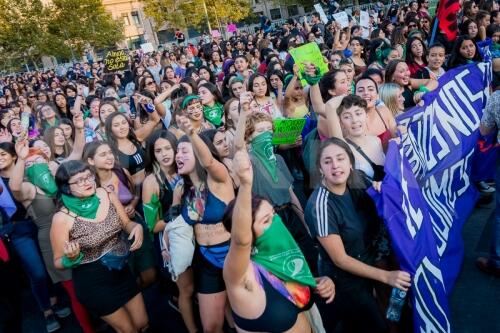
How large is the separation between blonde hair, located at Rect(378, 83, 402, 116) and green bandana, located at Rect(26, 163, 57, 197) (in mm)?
3302

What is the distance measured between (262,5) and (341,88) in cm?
5412

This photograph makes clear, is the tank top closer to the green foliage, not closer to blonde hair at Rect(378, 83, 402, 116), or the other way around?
blonde hair at Rect(378, 83, 402, 116)

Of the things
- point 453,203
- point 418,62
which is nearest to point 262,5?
point 418,62

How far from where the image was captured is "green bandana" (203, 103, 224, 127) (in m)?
5.51

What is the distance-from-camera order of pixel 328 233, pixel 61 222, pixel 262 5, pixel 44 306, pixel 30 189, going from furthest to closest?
pixel 262 5 → pixel 44 306 → pixel 30 189 → pixel 61 222 → pixel 328 233

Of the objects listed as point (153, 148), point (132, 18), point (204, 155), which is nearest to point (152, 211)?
point (153, 148)

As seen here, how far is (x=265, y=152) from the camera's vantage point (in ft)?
11.8

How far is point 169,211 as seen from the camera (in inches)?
128

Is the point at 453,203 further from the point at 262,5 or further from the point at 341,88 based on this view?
the point at 262,5

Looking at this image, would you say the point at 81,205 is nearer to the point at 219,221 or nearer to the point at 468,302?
the point at 219,221

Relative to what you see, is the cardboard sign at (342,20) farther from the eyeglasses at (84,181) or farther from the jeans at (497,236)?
the eyeglasses at (84,181)

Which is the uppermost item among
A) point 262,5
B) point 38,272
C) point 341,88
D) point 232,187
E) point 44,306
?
point 262,5

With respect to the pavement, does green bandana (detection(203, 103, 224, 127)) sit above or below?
above

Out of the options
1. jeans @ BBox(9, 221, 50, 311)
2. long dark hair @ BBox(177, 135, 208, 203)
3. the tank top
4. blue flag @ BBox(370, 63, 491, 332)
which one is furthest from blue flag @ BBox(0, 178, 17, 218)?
blue flag @ BBox(370, 63, 491, 332)
